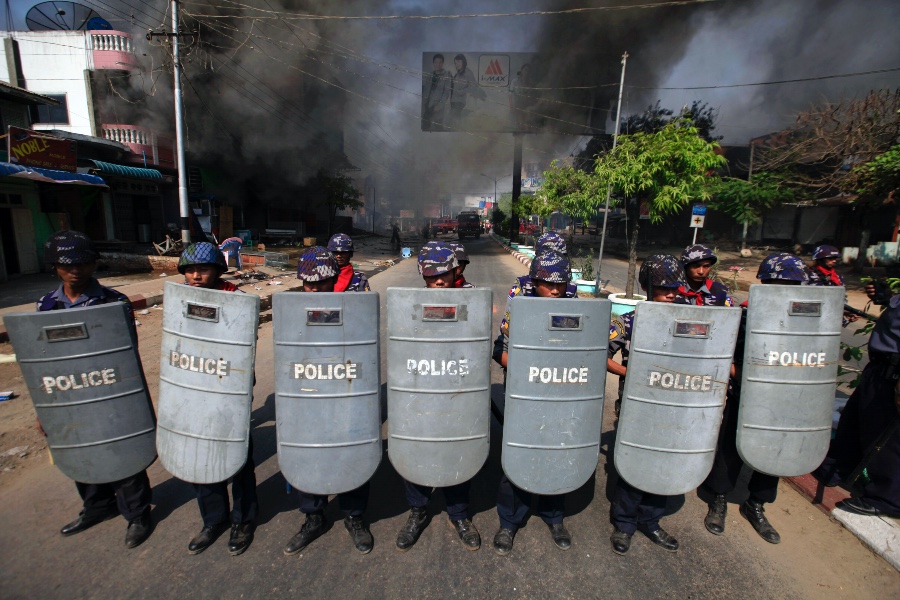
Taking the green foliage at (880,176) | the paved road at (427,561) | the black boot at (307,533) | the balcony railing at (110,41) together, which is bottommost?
the paved road at (427,561)

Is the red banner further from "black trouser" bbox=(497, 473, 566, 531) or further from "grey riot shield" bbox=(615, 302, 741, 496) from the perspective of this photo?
"grey riot shield" bbox=(615, 302, 741, 496)

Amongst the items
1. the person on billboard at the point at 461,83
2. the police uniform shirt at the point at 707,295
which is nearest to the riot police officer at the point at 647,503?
the police uniform shirt at the point at 707,295

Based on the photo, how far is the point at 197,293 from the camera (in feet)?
6.19

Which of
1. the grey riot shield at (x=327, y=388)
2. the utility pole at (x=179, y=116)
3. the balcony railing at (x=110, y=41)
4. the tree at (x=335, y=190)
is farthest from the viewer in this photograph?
the tree at (x=335, y=190)

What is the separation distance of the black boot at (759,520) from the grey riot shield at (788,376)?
43 centimetres

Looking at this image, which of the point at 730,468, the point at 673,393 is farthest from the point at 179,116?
the point at 730,468

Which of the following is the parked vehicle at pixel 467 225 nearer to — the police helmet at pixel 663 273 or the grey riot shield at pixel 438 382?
the police helmet at pixel 663 273

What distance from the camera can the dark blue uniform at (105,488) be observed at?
7.09 feet

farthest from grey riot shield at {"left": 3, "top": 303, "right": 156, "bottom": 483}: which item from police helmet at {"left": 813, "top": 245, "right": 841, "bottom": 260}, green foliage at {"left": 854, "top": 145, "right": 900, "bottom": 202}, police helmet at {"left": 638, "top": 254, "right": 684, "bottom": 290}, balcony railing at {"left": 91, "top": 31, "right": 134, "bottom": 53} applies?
balcony railing at {"left": 91, "top": 31, "right": 134, "bottom": 53}

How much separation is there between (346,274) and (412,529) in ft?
6.07

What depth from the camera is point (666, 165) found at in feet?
23.9

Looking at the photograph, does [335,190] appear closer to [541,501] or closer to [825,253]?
[825,253]

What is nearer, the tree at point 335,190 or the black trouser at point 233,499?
the black trouser at point 233,499

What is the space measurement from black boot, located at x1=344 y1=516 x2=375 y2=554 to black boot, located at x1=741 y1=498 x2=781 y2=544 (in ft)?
6.56
